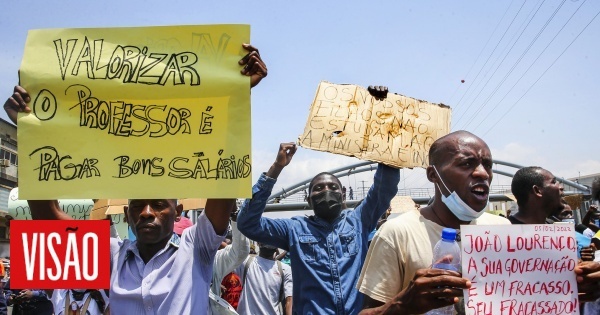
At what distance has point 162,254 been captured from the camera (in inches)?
130

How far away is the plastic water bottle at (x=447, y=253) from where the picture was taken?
2.44 metres

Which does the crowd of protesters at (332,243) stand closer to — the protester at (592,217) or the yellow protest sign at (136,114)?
the yellow protest sign at (136,114)

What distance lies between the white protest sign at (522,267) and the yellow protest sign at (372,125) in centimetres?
177

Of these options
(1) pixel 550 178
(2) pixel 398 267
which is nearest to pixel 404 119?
(1) pixel 550 178

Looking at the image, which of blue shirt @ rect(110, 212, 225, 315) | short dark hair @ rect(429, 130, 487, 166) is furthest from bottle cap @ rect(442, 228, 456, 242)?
blue shirt @ rect(110, 212, 225, 315)

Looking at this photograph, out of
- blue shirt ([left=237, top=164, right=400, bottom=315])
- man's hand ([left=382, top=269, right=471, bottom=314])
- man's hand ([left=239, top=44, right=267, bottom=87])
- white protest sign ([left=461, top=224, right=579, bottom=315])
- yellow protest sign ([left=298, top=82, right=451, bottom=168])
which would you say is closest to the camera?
man's hand ([left=382, top=269, right=471, bottom=314])

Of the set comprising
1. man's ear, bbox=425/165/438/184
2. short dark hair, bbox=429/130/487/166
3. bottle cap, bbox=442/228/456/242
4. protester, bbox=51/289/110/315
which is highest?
short dark hair, bbox=429/130/487/166

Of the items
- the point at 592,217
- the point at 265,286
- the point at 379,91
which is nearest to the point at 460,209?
the point at 379,91

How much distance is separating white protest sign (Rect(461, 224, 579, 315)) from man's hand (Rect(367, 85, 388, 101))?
6.77 feet

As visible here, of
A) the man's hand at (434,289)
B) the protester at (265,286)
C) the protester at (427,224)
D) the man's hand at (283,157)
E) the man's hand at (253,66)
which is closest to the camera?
the man's hand at (434,289)

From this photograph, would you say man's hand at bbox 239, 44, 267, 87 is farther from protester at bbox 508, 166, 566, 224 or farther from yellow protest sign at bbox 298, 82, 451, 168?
protester at bbox 508, 166, 566, 224

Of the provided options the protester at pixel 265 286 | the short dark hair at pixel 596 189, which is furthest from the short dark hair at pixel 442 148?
the protester at pixel 265 286

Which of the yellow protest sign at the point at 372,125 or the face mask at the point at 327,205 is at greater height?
the yellow protest sign at the point at 372,125

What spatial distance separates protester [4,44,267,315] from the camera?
3129mm
